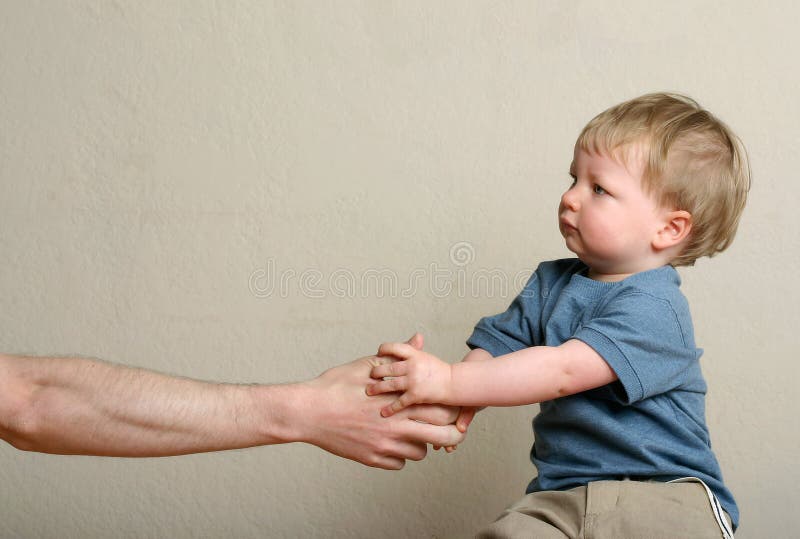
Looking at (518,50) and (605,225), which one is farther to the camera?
(518,50)

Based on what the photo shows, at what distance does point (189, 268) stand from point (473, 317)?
0.75 meters

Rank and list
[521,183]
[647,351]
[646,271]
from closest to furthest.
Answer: [647,351] → [646,271] → [521,183]

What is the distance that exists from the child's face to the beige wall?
2.15 feet

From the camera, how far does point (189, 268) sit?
228 centimetres

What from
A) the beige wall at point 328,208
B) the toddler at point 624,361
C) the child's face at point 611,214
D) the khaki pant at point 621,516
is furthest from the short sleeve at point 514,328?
the beige wall at point 328,208

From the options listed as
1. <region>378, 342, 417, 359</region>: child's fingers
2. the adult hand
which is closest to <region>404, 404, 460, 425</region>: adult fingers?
the adult hand

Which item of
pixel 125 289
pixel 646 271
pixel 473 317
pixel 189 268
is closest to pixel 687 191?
pixel 646 271

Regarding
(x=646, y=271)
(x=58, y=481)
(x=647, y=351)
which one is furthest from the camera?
(x=58, y=481)

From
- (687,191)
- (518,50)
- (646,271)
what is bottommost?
(646,271)

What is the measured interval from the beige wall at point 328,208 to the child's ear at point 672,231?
66 cm

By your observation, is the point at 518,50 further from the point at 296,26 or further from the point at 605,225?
the point at 605,225

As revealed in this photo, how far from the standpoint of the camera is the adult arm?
55.7 inches

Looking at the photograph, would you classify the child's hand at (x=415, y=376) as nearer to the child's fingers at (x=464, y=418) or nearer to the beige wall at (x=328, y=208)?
the child's fingers at (x=464, y=418)

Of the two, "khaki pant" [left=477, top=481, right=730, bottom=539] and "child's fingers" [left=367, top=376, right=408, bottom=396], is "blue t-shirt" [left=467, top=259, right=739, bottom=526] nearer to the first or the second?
"khaki pant" [left=477, top=481, right=730, bottom=539]
